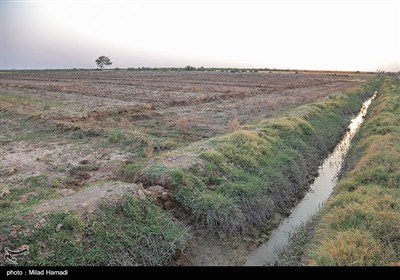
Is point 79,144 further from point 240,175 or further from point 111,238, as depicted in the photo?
point 111,238

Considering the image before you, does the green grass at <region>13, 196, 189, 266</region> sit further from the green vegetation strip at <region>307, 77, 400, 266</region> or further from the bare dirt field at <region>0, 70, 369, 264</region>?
the green vegetation strip at <region>307, 77, 400, 266</region>

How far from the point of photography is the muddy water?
276 inches

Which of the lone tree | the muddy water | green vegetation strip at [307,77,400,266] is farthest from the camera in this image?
the lone tree

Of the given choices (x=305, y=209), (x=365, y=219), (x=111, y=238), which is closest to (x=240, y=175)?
(x=305, y=209)

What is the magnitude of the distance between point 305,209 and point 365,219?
2.50m

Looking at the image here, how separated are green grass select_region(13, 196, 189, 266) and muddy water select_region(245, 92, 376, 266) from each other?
1.74 meters

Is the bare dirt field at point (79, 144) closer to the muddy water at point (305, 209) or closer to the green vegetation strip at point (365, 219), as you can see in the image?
the muddy water at point (305, 209)

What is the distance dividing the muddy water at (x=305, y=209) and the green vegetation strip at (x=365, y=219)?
808mm

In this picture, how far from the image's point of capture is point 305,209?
31.0 ft

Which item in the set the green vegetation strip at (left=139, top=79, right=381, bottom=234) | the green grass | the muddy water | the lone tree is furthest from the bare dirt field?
the lone tree

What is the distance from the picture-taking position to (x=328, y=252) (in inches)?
227

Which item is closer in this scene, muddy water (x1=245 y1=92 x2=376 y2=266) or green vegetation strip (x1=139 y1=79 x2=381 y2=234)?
muddy water (x1=245 y1=92 x2=376 y2=266)

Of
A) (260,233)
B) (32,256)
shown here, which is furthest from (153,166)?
(32,256)
